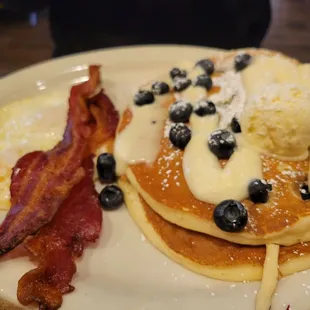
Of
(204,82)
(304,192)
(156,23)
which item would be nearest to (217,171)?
(304,192)

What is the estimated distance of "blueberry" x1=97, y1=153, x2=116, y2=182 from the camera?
1.68 meters

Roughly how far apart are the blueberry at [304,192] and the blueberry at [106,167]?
65cm

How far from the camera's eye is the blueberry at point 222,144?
1.49 meters

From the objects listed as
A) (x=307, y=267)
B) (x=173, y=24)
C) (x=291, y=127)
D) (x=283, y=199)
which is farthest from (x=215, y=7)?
(x=307, y=267)

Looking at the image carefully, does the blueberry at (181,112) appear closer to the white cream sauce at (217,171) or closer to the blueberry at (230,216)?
the white cream sauce at (217,171)

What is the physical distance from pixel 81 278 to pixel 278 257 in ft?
1.94

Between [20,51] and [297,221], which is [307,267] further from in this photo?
[20,51]

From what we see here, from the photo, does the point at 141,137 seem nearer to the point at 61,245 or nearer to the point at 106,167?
the point at 106,167

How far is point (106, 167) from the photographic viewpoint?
5.51 ft

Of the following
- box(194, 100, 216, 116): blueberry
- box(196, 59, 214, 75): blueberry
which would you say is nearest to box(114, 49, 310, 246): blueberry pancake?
box(194, 100, 216, 116): blueberry

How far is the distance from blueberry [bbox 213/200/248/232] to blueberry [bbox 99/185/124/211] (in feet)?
1.32

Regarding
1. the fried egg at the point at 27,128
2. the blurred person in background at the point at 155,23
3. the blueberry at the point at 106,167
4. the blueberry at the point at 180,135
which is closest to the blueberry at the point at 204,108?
the blueberry at the point at 180,135

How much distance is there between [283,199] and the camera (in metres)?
1.42

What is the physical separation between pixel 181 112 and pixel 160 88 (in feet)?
0.80
